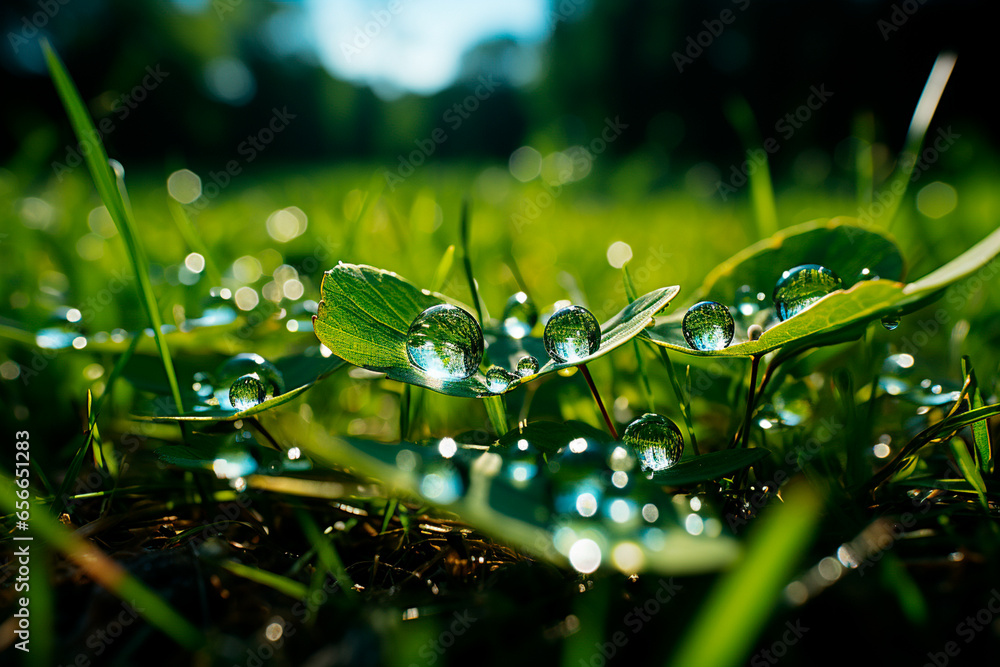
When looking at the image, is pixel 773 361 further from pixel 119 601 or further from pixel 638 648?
pixel 119 601

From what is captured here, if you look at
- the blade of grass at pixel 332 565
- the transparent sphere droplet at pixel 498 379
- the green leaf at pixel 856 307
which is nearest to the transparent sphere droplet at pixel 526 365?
the transparent sphere droplet at pixel 498 379

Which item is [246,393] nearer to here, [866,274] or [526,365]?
[526,365]

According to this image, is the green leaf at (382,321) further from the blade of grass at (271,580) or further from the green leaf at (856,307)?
the blade of grass at (271,580)

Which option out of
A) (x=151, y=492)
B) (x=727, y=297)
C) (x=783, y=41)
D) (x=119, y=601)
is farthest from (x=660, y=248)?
(x=783, y=41)

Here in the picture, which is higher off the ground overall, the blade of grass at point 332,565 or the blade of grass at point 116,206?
the blade of grass at point 116,206

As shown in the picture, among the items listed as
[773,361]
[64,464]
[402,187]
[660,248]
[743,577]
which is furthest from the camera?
[402,187]

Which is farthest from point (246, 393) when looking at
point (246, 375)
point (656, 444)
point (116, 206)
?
point (656, 444)

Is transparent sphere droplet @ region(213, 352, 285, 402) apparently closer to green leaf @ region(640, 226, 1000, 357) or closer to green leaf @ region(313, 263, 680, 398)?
green leaf @ region(313, 263, 680, 398)
